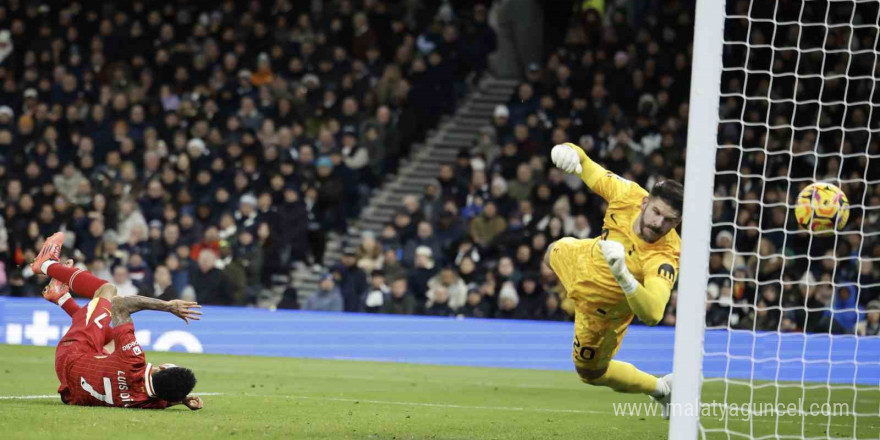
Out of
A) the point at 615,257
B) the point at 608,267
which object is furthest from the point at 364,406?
the point at 615,257

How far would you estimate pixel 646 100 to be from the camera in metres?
18.2

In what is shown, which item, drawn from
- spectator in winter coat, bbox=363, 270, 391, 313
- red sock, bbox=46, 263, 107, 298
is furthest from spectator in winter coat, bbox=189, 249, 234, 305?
red sock, bbox=46, 263, 107, 298

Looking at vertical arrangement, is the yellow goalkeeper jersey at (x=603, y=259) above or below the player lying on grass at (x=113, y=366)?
above

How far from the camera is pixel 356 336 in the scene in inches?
600

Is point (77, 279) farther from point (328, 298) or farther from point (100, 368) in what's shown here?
point (328, 298)

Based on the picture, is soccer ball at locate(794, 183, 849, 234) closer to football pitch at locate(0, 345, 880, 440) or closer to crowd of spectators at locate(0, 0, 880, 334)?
football pitch at locate(0, 345, 880, 440)

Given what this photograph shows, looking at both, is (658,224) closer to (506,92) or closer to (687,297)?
(687,297)

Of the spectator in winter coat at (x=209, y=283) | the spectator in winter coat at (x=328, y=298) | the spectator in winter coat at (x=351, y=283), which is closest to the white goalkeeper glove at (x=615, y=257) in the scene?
the spectator in winter coat at (x=351, y=283)

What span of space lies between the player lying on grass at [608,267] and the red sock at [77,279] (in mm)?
3383

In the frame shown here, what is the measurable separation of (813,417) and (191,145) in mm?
11211

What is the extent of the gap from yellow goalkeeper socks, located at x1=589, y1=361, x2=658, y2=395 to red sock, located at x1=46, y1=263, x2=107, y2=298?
376 centimetres

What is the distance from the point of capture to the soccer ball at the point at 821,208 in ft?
25.1

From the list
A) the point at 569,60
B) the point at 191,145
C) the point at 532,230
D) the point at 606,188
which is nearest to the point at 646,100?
the point at 569,60

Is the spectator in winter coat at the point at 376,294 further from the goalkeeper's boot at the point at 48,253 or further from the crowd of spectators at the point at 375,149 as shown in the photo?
the goalkeeper's boot at the point at 48,253
